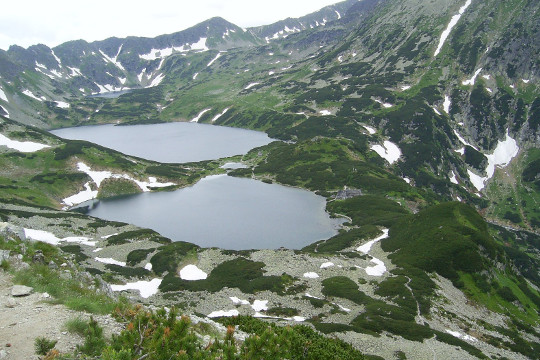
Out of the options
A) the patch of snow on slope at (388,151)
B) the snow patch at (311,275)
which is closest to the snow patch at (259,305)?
the snow patch at (311,275)

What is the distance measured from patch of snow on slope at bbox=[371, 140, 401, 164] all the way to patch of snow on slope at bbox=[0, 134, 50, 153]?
487 feet

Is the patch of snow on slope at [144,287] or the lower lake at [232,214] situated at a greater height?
the lower lake at [232,214]

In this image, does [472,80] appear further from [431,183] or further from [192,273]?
[192,273]

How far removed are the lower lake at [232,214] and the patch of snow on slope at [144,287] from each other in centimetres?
2586

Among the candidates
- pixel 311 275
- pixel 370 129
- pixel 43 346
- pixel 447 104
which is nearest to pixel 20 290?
pixel 43 346

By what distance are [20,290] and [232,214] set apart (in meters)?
86.7

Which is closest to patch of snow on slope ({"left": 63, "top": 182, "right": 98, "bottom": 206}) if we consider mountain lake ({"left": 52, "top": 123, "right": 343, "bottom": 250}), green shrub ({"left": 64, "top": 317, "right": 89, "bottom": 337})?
mountain lake ({"left": 52, "top": 123, "right": 343, "bottom": 250})

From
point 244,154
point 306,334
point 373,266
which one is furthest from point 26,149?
point 306,334

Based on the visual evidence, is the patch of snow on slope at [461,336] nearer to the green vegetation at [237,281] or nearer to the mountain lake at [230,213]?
the green vegetation at [237,281]

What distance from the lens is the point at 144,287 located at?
52188mm

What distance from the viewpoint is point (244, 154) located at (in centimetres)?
17550

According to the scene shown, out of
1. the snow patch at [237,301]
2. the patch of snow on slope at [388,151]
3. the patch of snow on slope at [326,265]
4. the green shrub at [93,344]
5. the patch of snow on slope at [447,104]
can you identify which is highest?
the patch of snow on slope at [447,104]

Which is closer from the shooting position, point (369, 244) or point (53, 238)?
point (53, 238)

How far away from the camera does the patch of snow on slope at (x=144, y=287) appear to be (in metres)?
49.6
